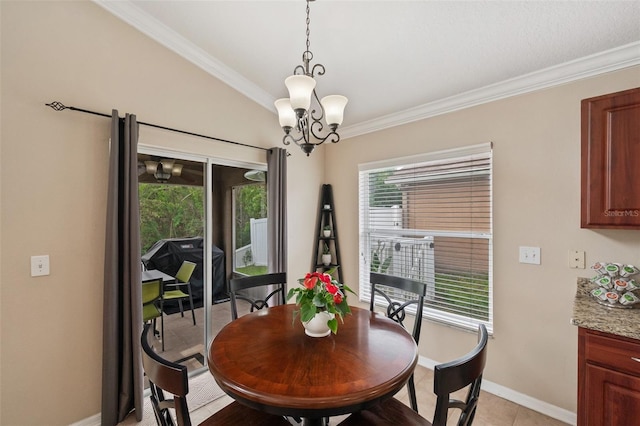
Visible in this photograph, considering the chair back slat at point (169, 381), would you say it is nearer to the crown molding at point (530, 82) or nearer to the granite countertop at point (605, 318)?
the granite countertop at point (605, 318)

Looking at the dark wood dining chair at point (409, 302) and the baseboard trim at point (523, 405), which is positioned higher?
the dark wood dining chair at point (409, 302)

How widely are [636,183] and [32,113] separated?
360 cm

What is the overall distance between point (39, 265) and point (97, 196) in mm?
546

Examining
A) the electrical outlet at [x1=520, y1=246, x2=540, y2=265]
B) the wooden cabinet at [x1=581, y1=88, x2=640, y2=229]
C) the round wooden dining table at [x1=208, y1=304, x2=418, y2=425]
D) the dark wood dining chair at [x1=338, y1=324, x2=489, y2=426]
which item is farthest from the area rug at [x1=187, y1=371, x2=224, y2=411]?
the wooden cabinet at [x1=581, y1=88, x2=640, y2=229]

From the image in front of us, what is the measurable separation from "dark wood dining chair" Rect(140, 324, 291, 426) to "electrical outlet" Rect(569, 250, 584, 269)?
2135mm

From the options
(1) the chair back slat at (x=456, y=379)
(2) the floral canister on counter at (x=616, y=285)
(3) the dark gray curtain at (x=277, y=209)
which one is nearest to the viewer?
(1) the chair back slat at (x=456, y=379)

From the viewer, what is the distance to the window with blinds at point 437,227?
2486 mm

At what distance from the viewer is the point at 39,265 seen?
1.86 metres

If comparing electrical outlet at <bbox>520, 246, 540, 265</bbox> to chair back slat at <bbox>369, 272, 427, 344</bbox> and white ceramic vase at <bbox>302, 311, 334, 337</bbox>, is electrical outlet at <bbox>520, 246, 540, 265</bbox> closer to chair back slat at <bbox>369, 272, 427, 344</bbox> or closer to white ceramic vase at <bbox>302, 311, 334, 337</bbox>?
chair back slat at <bbox>369, 272, 427, 344</bbox>

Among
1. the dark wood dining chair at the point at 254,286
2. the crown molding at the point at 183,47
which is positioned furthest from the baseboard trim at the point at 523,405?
the crown molding at the point at 183,47

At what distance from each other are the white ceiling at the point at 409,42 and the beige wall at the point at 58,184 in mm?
361

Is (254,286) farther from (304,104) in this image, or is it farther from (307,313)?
(304,104)

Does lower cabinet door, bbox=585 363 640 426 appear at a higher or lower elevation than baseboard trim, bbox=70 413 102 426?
higher

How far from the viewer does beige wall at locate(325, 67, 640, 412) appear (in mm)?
2008
